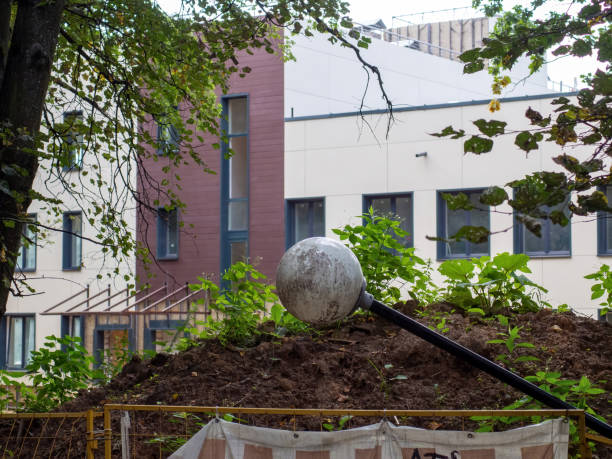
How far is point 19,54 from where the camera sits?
821cm

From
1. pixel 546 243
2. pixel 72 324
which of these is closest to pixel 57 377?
pixel 546 243

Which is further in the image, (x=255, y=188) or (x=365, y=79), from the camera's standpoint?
(x=365, y=79)

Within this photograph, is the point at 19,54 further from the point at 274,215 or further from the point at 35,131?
the point at 274,215

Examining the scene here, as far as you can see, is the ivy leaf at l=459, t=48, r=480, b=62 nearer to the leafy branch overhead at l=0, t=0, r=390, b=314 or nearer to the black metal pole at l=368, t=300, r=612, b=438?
the black metal pole at l=368, t=300, r=612, b=438

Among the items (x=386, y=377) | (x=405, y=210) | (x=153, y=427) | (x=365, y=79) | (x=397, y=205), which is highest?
(x=365, y=79)

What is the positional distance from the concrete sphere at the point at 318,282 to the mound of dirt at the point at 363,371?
10.3ft

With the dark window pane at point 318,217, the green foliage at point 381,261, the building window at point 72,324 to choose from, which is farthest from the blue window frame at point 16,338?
the green foliage at point 381,261

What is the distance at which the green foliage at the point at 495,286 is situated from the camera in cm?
877

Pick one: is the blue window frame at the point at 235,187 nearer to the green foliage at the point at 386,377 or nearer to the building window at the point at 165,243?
the building window at the point at 165,243

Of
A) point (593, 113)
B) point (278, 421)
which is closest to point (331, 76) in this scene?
point (278, 421)

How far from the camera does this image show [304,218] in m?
29.8

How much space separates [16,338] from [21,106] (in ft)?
96.6

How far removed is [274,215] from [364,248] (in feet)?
69.3

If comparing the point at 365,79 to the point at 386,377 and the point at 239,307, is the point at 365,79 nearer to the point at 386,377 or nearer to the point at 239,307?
the point at 239,307
